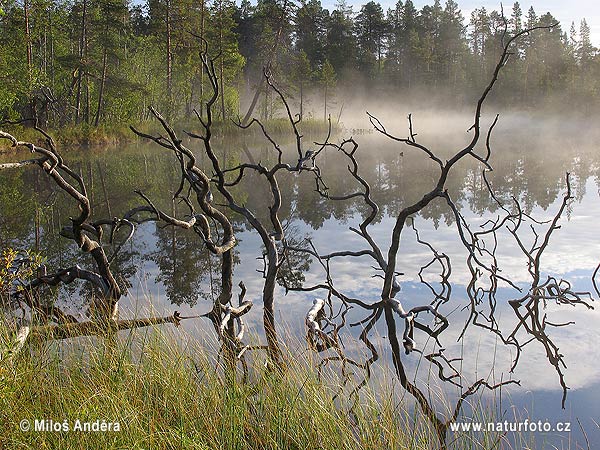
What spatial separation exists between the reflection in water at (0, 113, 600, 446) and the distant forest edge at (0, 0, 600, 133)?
361 cm

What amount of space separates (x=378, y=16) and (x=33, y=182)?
170 feet

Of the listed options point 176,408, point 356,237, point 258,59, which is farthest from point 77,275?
point 258,59

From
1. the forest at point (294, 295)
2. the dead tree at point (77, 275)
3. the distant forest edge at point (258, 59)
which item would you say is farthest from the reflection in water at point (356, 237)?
the distant forest edge at point (258, 59)

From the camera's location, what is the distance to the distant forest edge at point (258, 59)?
1070 inches

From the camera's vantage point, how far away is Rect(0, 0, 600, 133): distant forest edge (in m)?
27.2

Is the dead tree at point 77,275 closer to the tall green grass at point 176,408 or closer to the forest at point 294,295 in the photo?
the forest at point 294,295

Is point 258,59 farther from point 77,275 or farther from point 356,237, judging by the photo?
point 77,275

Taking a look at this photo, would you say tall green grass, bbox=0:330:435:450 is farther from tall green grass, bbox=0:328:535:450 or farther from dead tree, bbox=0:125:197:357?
dead tree, bbox=0:125:197:357

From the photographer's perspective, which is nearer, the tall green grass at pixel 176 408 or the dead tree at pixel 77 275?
the tall green grass at pixel 176 408

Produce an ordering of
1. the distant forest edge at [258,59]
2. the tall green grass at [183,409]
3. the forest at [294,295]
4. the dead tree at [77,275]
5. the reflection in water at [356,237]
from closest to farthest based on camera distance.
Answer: the tall green grass at [183,409] → the forest at [294,295] → the dead tree at [77,275] → the reflection in water at [356,237] → the distant forest edge at [258,59]

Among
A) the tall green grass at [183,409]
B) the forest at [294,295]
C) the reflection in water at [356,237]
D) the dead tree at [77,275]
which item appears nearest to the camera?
the tall green grass at [183,409]

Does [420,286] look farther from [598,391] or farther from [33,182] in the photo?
[33,182]

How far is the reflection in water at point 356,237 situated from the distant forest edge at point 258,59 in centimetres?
361

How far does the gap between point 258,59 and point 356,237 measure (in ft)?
144
